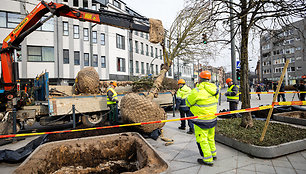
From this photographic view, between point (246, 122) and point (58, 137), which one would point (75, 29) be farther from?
point (246, 122)

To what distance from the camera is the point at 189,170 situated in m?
3.23

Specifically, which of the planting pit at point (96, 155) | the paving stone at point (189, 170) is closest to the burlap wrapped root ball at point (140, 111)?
the planting pit at point (96, 155)

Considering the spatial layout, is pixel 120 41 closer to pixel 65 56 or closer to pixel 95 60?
pixel 95 60

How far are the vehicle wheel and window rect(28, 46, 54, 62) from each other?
16.4 m

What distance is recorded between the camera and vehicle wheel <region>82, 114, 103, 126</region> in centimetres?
709

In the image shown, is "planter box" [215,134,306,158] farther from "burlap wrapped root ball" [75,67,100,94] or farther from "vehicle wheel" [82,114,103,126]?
"burlap wrapped root ball" [75,67,100,94]

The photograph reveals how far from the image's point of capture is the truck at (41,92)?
589 centimetres

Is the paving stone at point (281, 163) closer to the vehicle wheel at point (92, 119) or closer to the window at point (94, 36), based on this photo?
the vehicle wheel at point (92, 119)

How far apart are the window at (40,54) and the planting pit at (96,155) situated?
773 inches

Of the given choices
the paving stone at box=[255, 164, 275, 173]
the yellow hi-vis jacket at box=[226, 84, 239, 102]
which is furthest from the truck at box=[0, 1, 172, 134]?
the paving stone at box=[255, 164, 275, 173]

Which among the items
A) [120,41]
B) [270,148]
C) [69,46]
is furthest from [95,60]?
[270,148]

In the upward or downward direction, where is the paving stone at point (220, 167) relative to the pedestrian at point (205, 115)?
downward

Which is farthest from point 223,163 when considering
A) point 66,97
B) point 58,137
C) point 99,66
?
point 99,66

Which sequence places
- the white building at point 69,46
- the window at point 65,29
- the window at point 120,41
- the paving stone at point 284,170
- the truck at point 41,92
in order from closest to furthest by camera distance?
the paving stone at point 284,170
the truck at point 41,92
the white building at point 69,46
the window at point 65,29
the window at point 120,41
